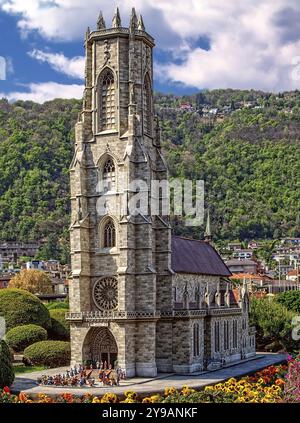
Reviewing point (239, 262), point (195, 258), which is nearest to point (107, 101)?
point (195, 258)

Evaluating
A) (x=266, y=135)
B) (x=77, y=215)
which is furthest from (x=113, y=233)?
(x=266, y=135)

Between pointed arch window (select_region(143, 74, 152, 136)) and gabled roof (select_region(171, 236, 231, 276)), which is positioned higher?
pointed arch window (select_region(143, 74, 152, 136))

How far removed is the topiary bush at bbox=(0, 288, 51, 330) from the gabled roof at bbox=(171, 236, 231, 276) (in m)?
10.7

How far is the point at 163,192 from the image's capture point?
43344 millimetres

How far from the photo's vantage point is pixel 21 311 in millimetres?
48500

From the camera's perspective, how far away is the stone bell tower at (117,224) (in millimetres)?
39906

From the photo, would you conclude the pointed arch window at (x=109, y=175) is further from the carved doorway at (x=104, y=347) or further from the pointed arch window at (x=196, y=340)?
the pointed arch window at (x=196, y=340)

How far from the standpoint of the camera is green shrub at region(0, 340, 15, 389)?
109ft

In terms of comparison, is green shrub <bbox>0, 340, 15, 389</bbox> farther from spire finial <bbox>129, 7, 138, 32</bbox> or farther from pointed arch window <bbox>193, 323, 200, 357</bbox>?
spire finial <bbox>129, 7, 138, 32</bbox>

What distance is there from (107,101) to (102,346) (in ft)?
48.6

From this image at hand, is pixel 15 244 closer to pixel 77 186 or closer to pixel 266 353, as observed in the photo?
pixel 266 353

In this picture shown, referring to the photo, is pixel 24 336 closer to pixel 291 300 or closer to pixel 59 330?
pixel 59 330

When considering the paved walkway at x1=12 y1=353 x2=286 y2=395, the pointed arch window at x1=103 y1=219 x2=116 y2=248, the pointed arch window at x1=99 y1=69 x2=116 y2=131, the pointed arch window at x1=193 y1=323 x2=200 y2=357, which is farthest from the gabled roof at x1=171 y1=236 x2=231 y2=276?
the pointed arch window at x1=99 y1=69 x2=116 y2=131

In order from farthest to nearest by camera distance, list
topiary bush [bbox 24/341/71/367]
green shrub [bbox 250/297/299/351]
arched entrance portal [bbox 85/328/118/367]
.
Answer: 1. green shrub [bbox 250/297/299/351]
2. topiary bush [bbox 24/341/71/367]
3. arched entrance portal [bbox 85/328/118/367]
